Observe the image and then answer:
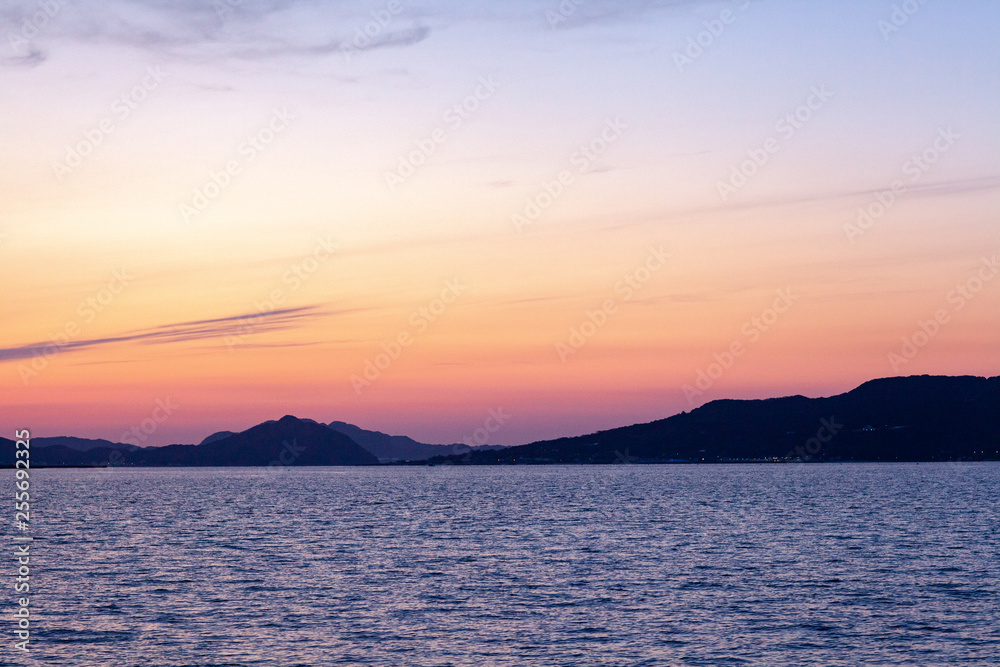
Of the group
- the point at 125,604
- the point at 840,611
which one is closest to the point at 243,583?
the point at 125,604

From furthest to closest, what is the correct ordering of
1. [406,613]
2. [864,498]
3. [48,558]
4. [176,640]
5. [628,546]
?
[864,498]
[628,546]
[48,558]
[406,613]
[176,640]

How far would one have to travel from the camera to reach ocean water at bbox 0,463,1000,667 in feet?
139

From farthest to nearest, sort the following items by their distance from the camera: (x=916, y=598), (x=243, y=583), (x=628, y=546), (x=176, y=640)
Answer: (x=628, y=546)
(x=243, y=583)
(x=916, y=598)
(x=176, y=640)

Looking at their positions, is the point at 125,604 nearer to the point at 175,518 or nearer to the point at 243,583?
the point at 243,583

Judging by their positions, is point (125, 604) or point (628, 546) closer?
point (125, 604)

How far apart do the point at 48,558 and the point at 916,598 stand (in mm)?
63177

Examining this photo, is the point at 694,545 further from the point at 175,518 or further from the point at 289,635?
the point at 175,518

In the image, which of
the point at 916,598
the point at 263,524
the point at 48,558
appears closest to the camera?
the point at 916,598

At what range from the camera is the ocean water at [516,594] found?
42281 mm

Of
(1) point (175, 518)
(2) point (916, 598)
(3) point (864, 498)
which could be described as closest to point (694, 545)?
(2) point (916, 598)

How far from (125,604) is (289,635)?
539 inches

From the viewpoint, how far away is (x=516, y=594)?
187ft

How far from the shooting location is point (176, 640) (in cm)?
4400

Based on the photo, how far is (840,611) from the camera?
5109 centimetres
